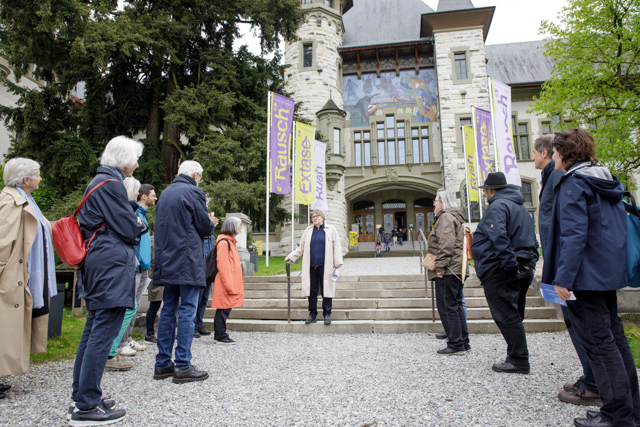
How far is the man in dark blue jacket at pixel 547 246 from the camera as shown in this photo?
269 centimetres

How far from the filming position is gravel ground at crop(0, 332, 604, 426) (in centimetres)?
255

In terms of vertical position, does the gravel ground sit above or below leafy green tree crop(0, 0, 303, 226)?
below

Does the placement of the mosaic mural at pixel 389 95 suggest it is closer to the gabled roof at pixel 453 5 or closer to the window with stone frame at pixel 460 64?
the window with stone frame at pixel 460 64

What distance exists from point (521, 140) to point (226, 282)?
23934 mm

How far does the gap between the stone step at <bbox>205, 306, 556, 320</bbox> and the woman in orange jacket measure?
4.85 feet

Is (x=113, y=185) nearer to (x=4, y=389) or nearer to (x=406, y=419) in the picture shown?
(x=4, y=389)

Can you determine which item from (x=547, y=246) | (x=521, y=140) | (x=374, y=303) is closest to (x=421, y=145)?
(x=521, y=140)

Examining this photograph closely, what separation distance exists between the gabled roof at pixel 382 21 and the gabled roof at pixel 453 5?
243 cm

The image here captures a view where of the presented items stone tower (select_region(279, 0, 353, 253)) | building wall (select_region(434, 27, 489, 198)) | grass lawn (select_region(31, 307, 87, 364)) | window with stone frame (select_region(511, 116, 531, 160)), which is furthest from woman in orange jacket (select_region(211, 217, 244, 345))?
window with stone frame (select_region(511, 116, 531, 160))

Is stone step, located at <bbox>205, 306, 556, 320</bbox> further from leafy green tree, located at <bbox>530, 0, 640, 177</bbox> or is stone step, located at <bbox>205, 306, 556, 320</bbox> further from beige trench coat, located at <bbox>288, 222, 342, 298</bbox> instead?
leafy green tree, located at <bbox>530, 0, 640, 177</bbox>

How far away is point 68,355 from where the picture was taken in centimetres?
431

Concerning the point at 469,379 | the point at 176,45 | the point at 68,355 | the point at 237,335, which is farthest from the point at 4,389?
the point at 176,45

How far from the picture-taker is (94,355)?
8.15 feet

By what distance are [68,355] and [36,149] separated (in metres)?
10.8
